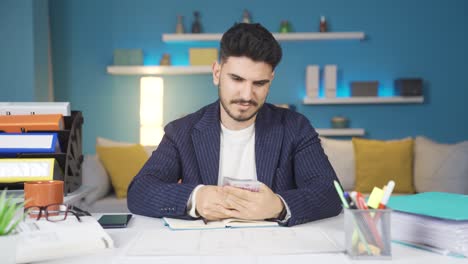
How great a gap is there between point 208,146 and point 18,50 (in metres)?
3.18

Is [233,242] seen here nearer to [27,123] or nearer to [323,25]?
[27,123]

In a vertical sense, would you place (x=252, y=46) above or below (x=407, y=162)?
above

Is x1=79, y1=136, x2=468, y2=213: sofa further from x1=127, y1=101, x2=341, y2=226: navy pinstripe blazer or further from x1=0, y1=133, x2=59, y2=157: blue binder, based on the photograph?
x1=0, y1=133, x2=59, y2=157: blue binder

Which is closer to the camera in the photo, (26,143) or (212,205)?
(212,205)

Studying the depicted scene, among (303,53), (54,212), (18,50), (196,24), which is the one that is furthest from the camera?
(303,53)

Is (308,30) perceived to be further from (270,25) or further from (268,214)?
(268,214)

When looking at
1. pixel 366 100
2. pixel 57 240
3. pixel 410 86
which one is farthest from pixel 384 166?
pixel 57 240

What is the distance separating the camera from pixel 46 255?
95 cm

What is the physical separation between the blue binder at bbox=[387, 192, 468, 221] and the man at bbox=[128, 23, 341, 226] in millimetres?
320

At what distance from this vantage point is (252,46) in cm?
175

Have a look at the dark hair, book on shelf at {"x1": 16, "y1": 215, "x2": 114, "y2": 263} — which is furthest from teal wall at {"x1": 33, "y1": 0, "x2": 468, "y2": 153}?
book on shelf at {"x1": 16, "y1": 215, "x2": 114, "y2": 263}

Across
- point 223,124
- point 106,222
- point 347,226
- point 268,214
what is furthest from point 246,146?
point 347,226

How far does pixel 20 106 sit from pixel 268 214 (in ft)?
2.83

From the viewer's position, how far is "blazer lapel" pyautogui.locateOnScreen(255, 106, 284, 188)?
1.83 metres
